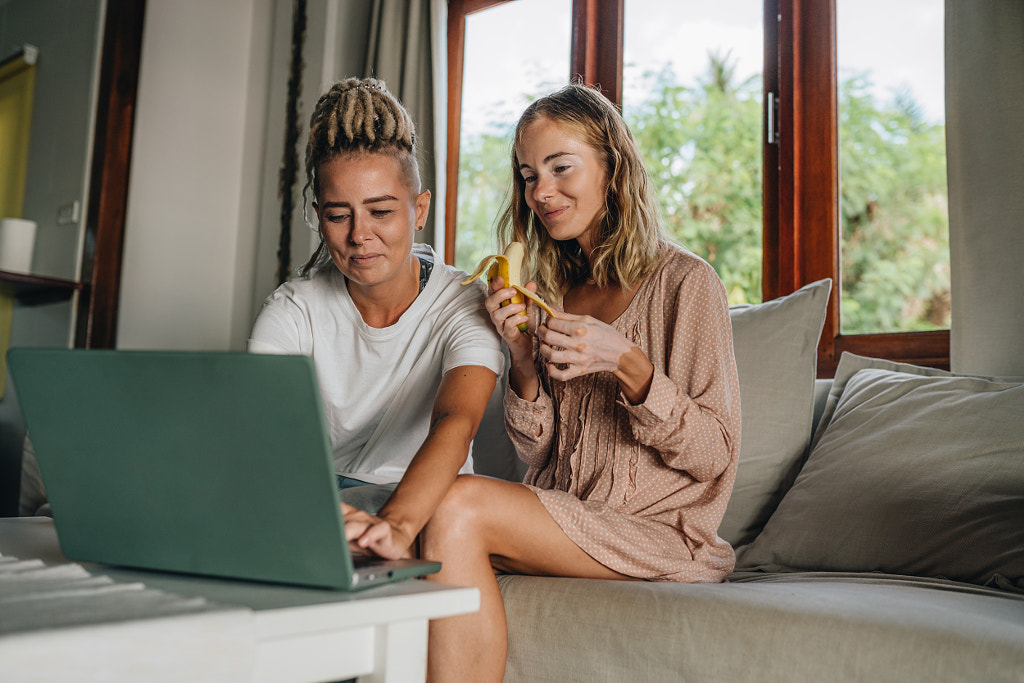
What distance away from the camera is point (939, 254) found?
Result: 2064 millimetres

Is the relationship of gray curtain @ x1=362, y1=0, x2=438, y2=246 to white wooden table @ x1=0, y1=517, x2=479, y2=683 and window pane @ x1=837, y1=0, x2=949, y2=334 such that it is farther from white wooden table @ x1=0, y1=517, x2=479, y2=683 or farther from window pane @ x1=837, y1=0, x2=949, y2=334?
white wooden table @ x1=0, y1=517, x2=479, y2=683

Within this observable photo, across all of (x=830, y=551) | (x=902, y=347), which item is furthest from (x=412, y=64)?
(x=830, y=551)

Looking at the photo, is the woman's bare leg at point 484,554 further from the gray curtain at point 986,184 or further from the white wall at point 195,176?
the white wall at point 195,176

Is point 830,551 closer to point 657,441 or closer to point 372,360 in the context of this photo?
point 657,441

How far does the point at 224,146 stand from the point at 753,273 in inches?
86.0

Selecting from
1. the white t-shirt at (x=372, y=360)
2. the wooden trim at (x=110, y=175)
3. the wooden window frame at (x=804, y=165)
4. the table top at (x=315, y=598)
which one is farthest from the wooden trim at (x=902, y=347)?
the wooden trim at (x=110, y=175)

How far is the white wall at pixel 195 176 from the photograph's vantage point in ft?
9.94

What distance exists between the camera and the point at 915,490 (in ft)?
4.24

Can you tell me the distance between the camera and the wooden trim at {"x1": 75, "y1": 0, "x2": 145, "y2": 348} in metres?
2.76

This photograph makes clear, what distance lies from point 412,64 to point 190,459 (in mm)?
2500

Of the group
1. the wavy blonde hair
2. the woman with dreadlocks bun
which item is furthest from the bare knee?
the wavy blonde hair

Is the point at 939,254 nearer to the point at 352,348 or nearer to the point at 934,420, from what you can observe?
the point at 934,420

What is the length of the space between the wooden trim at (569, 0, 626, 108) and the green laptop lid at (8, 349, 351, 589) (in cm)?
228

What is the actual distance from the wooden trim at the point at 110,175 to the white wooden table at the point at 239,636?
7.60 ft
